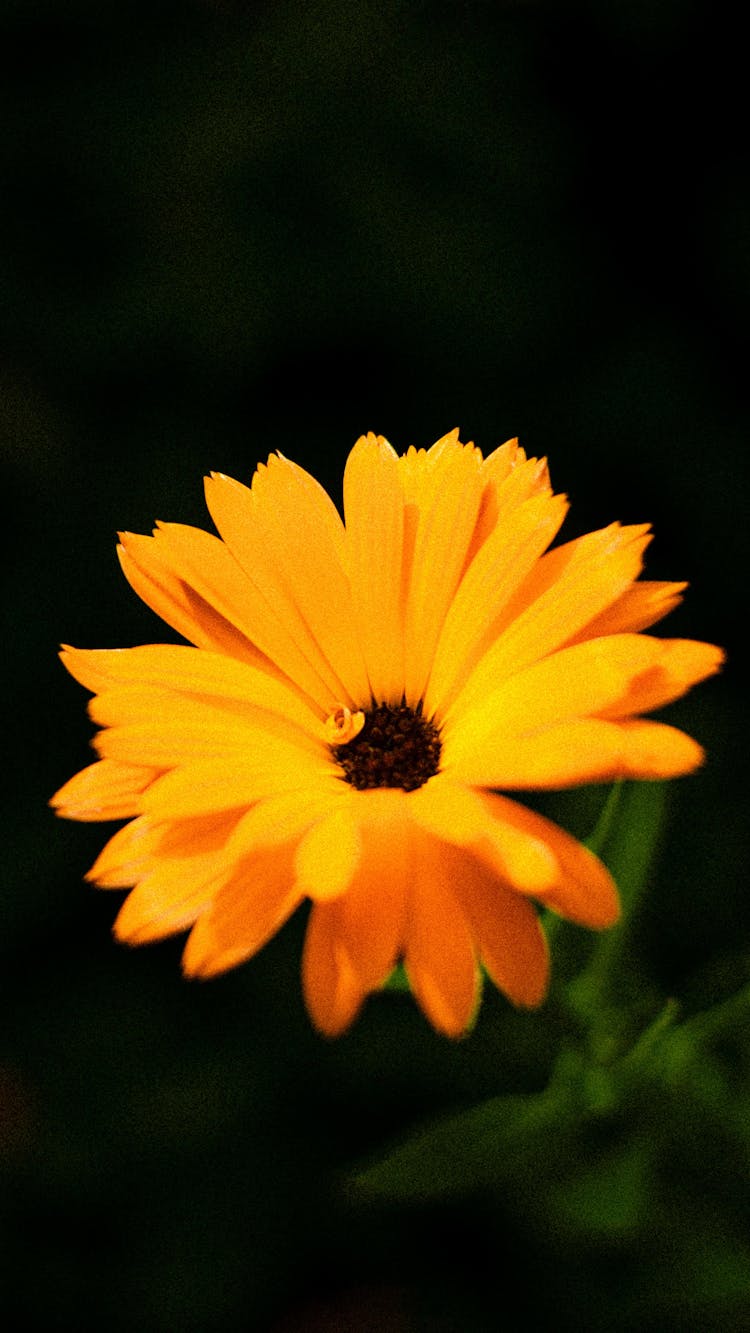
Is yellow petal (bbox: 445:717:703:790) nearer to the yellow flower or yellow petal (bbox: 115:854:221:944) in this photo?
the yellow flower

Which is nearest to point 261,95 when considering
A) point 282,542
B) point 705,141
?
point 705,141

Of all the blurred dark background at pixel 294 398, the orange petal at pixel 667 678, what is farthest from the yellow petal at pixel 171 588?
the blurred dark background at pixel 294 398

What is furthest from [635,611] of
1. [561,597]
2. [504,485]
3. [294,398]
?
[294,398]

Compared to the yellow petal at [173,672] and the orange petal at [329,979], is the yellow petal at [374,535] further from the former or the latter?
the orange petal at [329,979]

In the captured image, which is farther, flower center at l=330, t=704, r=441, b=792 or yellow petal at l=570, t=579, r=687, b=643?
flower center at l=330, t=704, r=441, b=792

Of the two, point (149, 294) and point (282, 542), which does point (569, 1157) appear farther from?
point (149, 294)

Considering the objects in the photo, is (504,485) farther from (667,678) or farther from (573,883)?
(573,883)

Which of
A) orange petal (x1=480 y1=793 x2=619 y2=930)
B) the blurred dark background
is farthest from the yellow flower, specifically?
the blurred dark background
